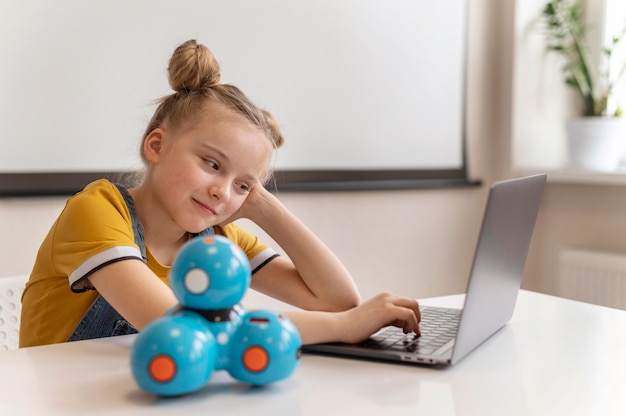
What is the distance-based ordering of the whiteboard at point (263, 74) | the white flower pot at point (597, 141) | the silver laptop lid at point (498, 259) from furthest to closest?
the white flower pot at point (597, 141) → the whiteboard at point (263, 74) → the silver laptop lid at point (498, 259)

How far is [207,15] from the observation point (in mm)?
2094

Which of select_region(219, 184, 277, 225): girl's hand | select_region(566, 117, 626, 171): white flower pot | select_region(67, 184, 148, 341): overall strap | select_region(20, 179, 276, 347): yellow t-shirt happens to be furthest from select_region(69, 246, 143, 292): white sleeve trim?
select_region(566, 117, 626, 171): white flower pot

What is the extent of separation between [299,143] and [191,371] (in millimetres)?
1656

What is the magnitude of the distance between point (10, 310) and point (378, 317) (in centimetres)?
73

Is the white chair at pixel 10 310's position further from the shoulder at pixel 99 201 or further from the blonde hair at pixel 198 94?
the blonde hair at pixel 198 94

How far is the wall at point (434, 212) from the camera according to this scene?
8.01ft

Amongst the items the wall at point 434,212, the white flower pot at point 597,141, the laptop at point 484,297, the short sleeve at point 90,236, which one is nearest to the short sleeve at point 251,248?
the short sleeve at point 90,236

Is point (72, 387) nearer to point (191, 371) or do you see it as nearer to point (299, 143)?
point (191, 371)

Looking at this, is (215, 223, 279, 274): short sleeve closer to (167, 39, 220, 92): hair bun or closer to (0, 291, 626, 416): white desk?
(167, 39, 220, 92): hair bun

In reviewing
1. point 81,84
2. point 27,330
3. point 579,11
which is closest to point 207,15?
point 81,84

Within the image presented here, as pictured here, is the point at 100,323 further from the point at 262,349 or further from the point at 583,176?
the point at 583,176

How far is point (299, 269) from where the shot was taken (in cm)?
133

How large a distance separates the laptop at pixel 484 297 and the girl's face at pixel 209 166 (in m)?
0.32

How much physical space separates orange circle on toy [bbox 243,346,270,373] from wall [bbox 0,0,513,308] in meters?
1.53
